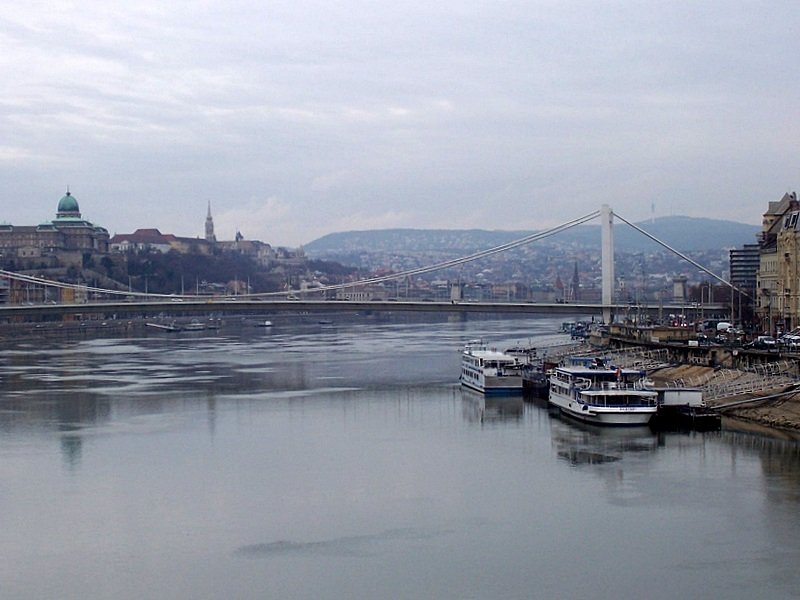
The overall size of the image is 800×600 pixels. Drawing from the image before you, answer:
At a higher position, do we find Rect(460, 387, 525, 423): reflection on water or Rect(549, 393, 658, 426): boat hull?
Rect(549, 393, 658, 426): boat hull

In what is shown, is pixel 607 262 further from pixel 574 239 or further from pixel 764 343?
pixel 574 239

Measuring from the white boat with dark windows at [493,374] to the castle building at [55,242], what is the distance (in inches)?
1653

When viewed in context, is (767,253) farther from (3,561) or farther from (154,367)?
(3,561)

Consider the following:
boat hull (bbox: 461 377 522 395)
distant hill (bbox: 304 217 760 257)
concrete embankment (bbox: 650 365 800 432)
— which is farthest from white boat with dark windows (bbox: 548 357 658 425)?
distant hill (bbox: 304 217 760 257)

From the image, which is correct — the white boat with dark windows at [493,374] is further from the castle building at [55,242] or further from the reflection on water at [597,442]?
the castle building at [55,242]

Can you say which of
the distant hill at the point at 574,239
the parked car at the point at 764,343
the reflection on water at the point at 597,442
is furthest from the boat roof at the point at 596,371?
the distant hill at the point at 574,239

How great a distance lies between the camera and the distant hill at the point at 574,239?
138500 millimetres

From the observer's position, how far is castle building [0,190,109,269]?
6106 centimetres

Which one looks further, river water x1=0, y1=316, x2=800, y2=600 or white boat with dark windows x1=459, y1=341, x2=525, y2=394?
white boat with dark windows x1=459, y1=341, x2=525, y2=394

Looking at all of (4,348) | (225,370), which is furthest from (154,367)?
(4,348)

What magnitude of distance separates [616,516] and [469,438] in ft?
14.8

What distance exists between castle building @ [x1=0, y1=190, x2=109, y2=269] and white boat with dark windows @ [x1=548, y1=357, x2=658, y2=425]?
4608 cm

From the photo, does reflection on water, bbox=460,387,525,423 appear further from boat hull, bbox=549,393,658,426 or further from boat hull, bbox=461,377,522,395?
boat hull, bbox=549,393,658,426

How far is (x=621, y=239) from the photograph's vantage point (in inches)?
5650
